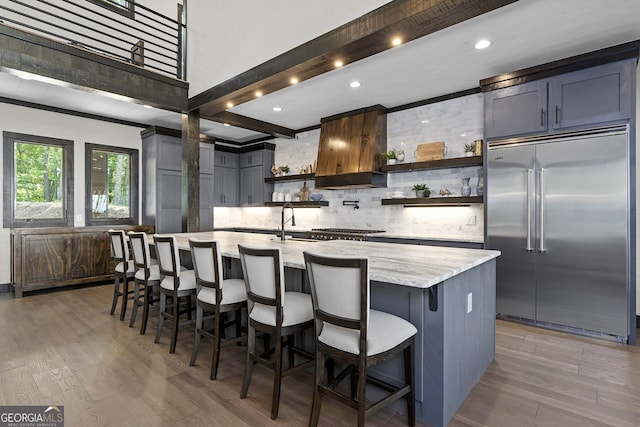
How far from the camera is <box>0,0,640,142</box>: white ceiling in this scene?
2734mm

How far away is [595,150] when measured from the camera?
10.7 feet

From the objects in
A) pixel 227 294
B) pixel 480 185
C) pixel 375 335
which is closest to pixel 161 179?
pixel 227 294

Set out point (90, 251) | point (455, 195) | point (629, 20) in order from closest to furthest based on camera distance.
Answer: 1. point (629, 20)
2. point (455, 195)
3. point (90, 251)

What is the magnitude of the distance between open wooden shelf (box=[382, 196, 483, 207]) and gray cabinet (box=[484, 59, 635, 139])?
0.79 meters

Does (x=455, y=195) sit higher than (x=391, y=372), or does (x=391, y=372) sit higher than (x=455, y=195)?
(x=455, y=195)

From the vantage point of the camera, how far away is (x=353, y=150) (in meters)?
5.23

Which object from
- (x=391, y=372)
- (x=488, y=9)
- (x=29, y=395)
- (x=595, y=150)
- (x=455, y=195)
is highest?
(x=488, y=9)

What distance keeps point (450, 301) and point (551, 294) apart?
2.31m

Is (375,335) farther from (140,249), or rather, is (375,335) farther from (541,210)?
(541,210)

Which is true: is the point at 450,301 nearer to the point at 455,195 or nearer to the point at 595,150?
the point at 595,150

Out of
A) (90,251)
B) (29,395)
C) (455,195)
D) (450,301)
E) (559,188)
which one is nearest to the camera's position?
→ (450,301)

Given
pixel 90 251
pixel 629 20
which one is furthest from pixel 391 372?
pixel 90 251

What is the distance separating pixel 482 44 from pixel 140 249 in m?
3.90

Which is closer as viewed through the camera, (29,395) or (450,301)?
(450,301)
